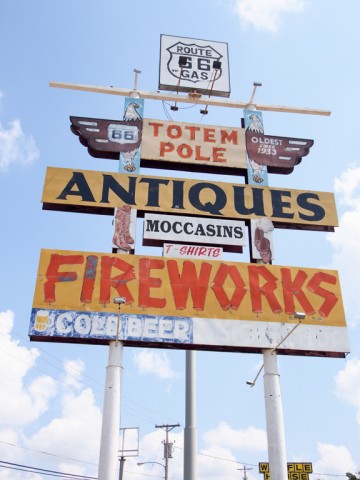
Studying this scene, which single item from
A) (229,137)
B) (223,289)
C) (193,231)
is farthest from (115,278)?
(229,137)

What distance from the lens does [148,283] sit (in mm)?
15484

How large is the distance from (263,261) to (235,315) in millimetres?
2292

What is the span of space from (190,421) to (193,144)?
9376 millimetres

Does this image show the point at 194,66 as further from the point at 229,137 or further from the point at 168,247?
the point at 168,247

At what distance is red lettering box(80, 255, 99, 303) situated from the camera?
15062mm

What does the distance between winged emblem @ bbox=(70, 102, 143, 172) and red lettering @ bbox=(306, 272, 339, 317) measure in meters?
7.00

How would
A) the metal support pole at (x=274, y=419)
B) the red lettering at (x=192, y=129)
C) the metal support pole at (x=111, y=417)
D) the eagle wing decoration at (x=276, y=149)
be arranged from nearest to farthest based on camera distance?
the metal support pole at (x=111, y=417) → the metal support pole at (x=274, y=419) → the eagle wing decoration at (x=276, y=149) → the red lettering at (x=192, y=129)

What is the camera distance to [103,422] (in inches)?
542

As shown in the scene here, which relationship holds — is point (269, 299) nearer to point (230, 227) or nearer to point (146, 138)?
point (230, 227)

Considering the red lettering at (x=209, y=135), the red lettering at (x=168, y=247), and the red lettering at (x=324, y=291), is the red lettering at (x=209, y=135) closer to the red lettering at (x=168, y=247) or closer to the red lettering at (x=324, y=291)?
the red lettering at (x=168, y=247)

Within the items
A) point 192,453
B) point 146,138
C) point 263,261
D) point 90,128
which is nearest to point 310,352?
point 263,261

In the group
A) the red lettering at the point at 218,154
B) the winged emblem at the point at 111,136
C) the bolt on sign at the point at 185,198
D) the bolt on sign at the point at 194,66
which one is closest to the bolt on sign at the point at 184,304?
the bolt on sign at the point at 185,198

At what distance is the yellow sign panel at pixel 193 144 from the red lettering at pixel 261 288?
4298 mm

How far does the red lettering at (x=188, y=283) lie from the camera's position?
50.5 ft
